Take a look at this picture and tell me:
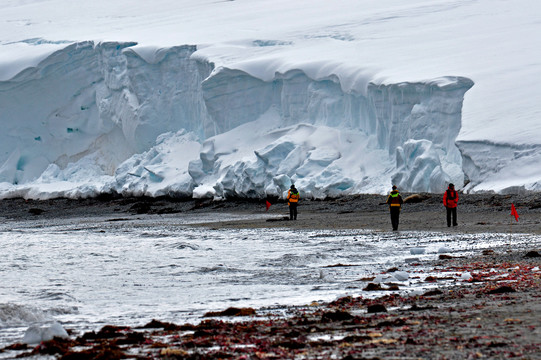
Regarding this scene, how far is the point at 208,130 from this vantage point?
109 ft

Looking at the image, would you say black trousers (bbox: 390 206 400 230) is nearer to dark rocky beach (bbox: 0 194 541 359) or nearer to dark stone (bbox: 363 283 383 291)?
dark rocky beach (bbox: 0 194 541 359)

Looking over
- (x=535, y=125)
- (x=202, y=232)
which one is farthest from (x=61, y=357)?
(x=535, y=125)

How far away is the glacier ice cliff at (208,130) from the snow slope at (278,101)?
0.18ft

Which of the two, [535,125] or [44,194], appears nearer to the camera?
[535,125]

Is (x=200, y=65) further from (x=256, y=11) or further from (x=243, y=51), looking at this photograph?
(x=256, y=11)

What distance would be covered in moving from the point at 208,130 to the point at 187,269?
22.3m

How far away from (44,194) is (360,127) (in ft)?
48.9

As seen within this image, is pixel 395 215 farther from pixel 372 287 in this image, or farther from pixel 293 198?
pixel 372 287

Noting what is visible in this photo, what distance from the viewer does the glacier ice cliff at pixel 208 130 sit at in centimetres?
2394

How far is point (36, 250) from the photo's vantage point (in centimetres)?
1524

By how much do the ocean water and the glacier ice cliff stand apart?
24.1 ft

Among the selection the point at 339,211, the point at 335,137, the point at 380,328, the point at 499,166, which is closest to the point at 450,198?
the point at 499,166

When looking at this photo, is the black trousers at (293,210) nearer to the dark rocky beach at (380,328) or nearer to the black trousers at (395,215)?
the black trousers at (395,215)

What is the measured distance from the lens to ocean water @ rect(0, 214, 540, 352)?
7371 mm
